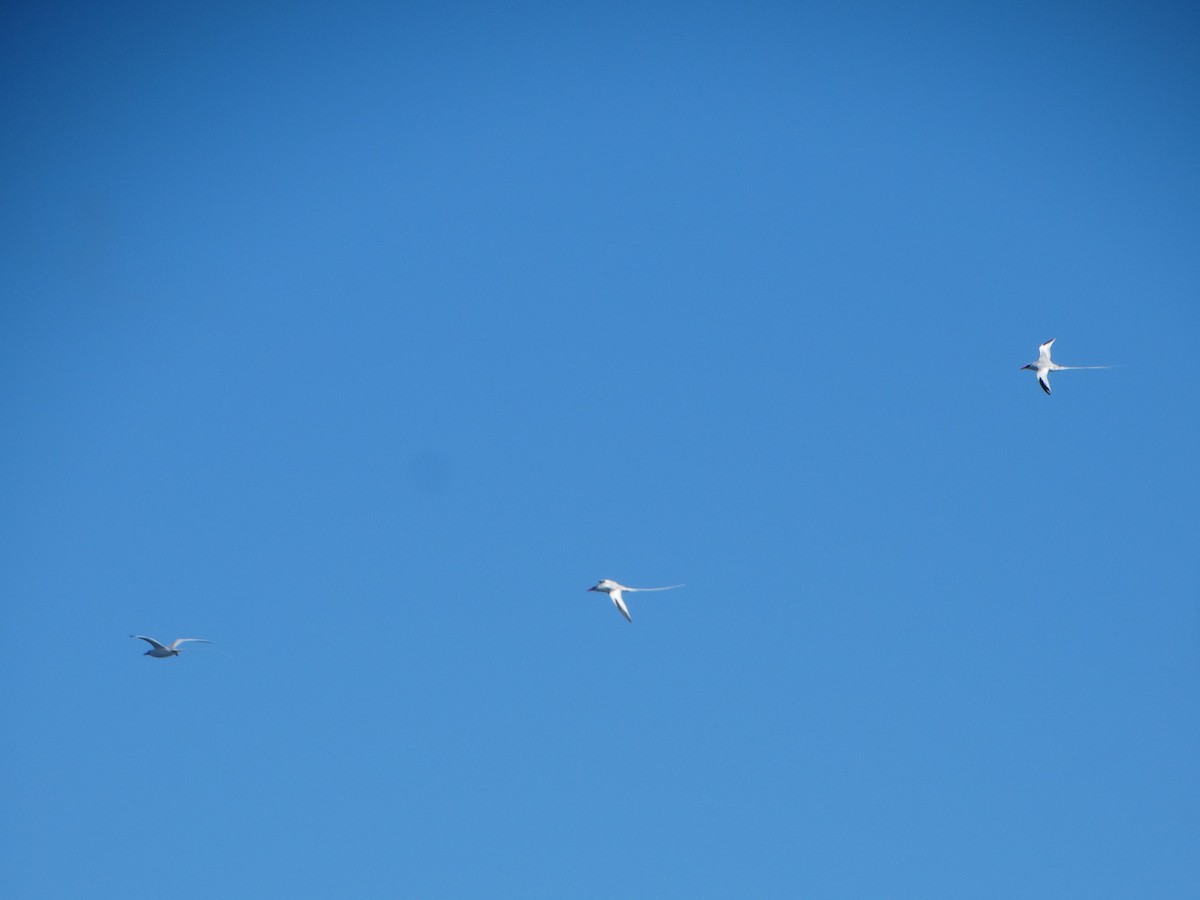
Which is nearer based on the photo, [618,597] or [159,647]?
[618,597]

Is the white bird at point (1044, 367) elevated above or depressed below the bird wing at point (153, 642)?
above

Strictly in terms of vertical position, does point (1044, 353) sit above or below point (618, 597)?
above

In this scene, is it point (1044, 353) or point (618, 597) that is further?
point (1044, 353)

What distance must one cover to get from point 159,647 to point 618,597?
652 inches

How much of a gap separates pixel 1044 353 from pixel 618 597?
1761 centimetres

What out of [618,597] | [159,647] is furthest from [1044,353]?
[159,647]

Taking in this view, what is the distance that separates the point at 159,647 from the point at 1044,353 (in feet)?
108

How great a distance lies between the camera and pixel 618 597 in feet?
144

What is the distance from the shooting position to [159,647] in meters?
47.3

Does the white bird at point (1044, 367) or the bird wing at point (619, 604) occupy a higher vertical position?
the white bird at point (1044, 367)

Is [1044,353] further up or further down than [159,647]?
further up

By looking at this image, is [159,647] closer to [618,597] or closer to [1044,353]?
[618,597]

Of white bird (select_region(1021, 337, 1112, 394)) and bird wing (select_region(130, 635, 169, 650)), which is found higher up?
white bird (select_region(1021, 337, 1112, 394))
